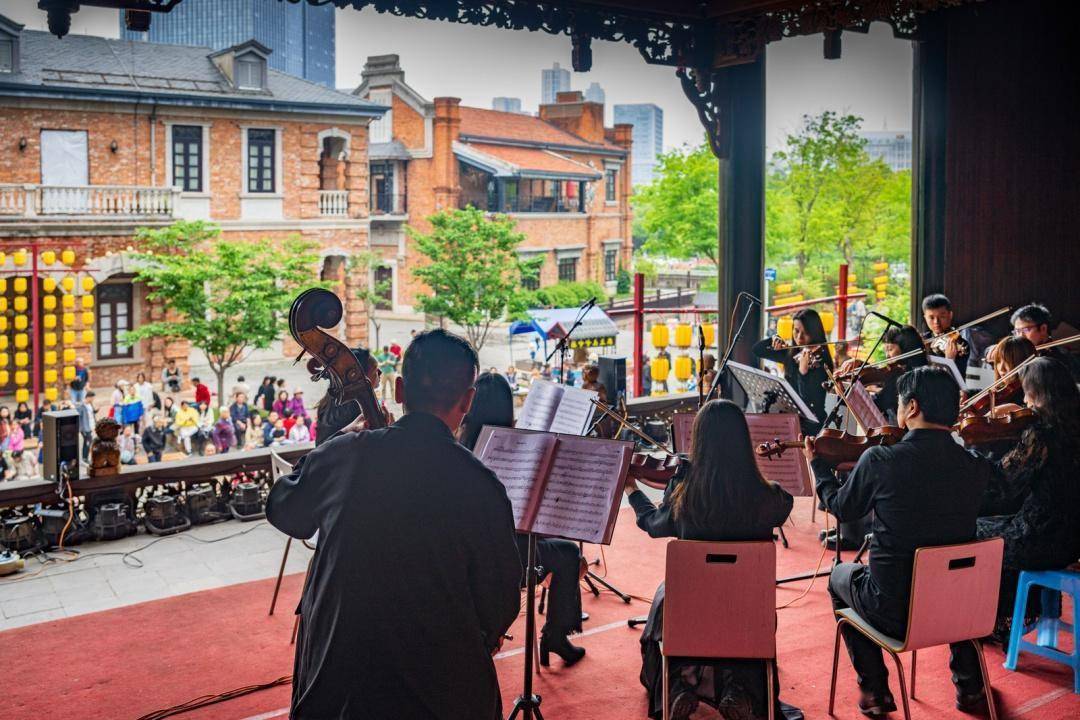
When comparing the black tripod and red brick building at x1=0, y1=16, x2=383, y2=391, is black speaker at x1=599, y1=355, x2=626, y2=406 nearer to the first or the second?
the black tripod

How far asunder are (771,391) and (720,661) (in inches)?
77.9

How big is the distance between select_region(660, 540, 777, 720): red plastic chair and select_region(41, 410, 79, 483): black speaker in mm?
4244

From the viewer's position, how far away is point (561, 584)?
14.3 feet

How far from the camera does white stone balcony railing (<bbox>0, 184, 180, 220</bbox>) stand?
1678 cm

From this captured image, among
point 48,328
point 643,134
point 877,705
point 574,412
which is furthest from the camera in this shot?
point 643,134

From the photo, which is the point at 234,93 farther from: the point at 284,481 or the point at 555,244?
the point at 284,481

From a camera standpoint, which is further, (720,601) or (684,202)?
(684,202)

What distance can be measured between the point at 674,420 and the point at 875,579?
1.64m

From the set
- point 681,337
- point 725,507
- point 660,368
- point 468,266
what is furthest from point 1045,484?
point 468,266

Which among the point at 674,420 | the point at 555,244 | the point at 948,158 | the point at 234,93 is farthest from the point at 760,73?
the point at 555,244

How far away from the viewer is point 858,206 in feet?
67.6

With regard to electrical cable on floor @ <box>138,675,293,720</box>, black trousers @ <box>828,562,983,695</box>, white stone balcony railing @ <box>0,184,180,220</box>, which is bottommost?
electrical cable on floor @ <box>138,675,293,720</box>

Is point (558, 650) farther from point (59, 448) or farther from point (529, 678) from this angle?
point (59, 448)

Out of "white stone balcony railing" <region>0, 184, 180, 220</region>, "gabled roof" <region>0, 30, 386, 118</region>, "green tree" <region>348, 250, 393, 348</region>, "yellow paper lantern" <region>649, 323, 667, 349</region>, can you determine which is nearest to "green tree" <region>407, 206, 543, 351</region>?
"green tree" <region>348, 250, 393, 348</region>
